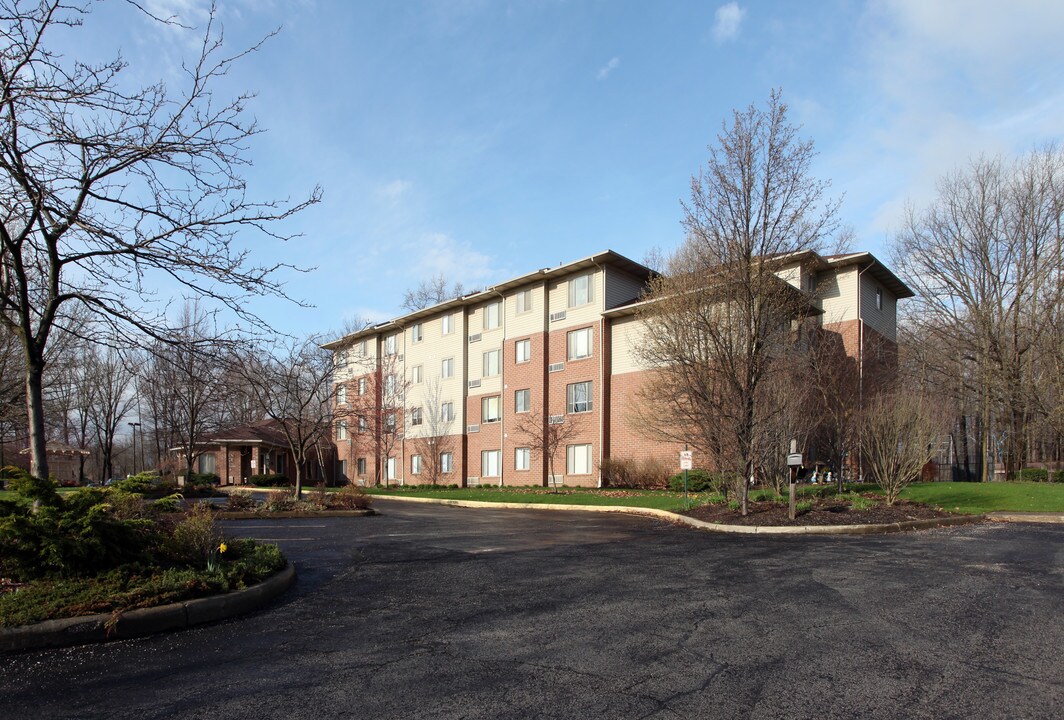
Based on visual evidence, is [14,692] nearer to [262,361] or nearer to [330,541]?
[262,361]

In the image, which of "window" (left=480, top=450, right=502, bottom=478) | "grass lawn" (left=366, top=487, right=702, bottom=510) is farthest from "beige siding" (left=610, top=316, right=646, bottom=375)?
"window" (left=480, top=450, right=502, bottom=478)

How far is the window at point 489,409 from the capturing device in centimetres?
3906

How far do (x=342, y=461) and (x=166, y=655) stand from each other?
159 ft

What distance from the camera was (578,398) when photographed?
113 feet

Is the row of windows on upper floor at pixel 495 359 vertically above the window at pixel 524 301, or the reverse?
the window at pixel 524 301

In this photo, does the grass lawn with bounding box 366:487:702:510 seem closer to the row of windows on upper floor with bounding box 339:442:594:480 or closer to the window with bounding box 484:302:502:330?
the row of windows on upper floor with bounding box 339:442:594:480

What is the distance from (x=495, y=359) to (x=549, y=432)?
6.54 meters

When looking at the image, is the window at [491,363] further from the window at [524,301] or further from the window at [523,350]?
the window at [524,301]

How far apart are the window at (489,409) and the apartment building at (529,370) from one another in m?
0.09

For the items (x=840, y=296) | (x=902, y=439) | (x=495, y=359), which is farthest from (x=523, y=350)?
(x=902, y=439)

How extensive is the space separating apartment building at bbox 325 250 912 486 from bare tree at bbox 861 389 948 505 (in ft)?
23.1

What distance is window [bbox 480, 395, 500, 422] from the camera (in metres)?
39.1

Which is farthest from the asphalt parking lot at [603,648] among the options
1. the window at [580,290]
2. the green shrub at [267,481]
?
the green shrub at [267,481]

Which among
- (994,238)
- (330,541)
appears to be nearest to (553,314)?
(994,238)
